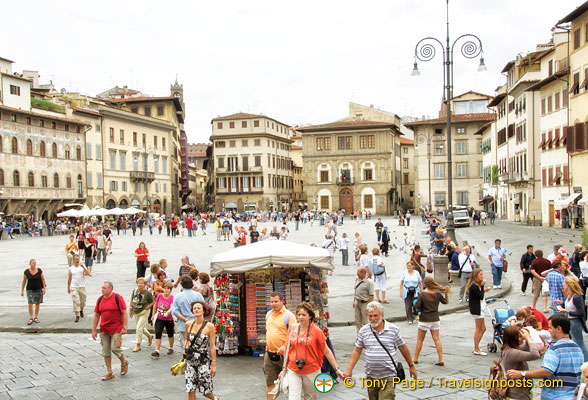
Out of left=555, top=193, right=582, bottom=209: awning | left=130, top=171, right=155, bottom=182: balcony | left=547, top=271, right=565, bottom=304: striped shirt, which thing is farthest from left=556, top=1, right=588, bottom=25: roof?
left=130, top=171, right=155, bottom=182: balcony

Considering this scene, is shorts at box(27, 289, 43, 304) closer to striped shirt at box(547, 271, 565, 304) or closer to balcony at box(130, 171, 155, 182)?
striped shirt at box(547, 271, 565, 304)

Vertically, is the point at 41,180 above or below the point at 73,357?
above

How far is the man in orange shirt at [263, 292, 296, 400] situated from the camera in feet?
21.7

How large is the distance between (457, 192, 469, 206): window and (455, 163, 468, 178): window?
7.03 ft

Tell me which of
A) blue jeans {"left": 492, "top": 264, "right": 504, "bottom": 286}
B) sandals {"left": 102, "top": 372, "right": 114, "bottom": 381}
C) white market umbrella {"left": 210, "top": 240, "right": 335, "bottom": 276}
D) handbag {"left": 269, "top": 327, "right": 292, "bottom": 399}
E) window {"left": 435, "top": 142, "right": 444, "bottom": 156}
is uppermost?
window {"left": 435, "top": 142, "right": 444, "bottom": 156}

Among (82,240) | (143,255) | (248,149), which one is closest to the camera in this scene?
(143,255)

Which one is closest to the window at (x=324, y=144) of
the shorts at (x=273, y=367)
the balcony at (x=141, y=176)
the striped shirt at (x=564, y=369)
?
the balcony at (x=141, y=176)

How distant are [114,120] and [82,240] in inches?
1773

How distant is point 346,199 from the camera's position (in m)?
77.1

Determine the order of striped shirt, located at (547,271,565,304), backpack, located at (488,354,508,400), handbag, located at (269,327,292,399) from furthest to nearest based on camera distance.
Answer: striped shirt, located at (547,271,565,304) < handbag, located at (269,327,292,399) < backpack, located at (488,354,508,400)

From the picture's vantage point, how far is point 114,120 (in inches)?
2510

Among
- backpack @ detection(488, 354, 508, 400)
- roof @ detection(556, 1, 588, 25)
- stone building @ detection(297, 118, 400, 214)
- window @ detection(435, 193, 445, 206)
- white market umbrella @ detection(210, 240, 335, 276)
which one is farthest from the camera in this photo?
stone building @ detection(297, 118, 400, 214)

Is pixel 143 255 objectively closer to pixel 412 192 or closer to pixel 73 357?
pixel 73 357

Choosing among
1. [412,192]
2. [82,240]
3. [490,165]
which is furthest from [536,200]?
[412,192]
